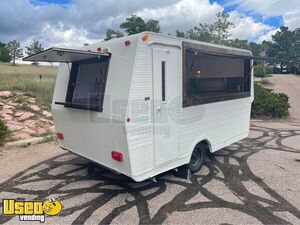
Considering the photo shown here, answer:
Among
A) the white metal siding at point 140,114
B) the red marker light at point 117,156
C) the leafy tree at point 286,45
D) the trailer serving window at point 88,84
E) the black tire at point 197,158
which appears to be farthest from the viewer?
the leafy tree at point 286,45

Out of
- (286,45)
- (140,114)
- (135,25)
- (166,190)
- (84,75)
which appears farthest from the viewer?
(286,45)

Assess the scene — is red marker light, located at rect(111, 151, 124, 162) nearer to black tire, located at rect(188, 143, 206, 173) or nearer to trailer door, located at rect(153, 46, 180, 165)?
trailer door, located at rect(153, 46, 180, 165)

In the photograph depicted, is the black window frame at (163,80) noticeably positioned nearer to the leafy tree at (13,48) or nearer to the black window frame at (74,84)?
the black window frame at (74,84)

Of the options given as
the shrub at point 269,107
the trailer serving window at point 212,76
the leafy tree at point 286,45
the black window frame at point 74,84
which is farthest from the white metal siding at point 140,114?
the leafy tree at point 286,45

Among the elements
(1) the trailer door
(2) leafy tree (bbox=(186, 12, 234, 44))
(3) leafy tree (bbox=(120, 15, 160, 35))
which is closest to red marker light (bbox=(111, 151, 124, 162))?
(1) the trailer door

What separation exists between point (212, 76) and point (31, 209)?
4.19 metres

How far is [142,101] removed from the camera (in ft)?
11.3

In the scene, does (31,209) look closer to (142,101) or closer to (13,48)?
(142,101)

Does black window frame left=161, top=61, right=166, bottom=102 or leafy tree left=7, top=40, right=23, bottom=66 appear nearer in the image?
black window frame left=161, top=61, right=166, bottom=102

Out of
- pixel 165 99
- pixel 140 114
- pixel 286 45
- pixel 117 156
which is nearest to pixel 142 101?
pixel 140 114

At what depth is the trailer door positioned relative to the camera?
144 inches

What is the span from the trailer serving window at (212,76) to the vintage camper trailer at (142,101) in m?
0.02

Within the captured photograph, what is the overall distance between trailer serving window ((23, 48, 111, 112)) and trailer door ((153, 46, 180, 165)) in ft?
2.77

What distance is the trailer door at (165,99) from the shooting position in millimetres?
3656
